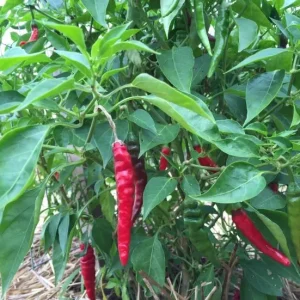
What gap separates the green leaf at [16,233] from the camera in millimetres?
829

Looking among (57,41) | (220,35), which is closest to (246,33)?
(220,35)

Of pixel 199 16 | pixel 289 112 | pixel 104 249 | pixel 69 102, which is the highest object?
pixel 199 16

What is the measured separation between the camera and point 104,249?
123 centimetres

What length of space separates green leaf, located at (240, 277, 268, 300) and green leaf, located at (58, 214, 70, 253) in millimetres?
452

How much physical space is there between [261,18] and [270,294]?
2.06ft

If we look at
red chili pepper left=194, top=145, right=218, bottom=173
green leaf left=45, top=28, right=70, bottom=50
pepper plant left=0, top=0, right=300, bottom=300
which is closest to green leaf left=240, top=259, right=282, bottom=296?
pepper plant left=0, top=0, right=300, bottom=300

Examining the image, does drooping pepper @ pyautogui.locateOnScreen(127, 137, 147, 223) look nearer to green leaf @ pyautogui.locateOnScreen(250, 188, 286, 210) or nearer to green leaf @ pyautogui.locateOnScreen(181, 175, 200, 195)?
green leaf @ pyautogui.locateOnScreen(181, 175, 200, 195)

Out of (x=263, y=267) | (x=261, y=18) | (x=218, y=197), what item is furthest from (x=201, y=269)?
(x=261, y=18)

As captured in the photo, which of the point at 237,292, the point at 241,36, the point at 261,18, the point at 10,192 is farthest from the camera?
the point at 237,292

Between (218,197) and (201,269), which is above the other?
(218,197)

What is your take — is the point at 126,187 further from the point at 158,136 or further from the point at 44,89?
the point at 44,89

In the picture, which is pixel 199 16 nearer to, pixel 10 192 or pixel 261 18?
pixel 261 18

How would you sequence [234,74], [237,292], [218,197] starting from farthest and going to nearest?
[237,292], [234,74], [218,197]

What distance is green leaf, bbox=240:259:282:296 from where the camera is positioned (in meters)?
1.13
